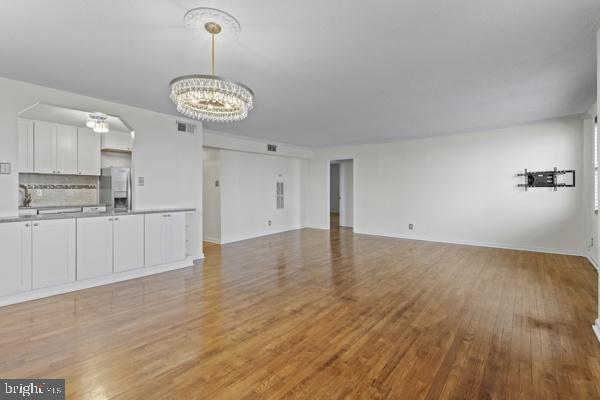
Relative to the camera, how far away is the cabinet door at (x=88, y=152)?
4.36 meters

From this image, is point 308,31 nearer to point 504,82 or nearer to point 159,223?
point 504,82

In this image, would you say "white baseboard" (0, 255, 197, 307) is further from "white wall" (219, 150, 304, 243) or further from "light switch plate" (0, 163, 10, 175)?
"white wall" (219, 150, 304, 243)

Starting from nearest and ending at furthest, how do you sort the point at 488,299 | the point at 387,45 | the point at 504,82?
the point at 387,45, the point at 488,299, the point at 504,82

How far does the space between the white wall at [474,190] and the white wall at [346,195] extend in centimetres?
117

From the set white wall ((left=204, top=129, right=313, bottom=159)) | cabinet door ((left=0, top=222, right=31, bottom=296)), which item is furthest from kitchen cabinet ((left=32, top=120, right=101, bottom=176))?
white wall ((left=204, top=129, right=313, bottom=159))

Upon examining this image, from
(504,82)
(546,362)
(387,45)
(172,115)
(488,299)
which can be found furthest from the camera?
(172,115)

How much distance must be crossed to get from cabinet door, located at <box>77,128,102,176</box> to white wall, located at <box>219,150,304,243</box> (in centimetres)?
281

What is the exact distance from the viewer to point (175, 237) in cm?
475

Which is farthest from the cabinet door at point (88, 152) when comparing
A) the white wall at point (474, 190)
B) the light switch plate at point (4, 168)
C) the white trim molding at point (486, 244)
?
the white trim molding at point (486, 244)

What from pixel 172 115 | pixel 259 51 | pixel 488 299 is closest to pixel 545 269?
pixel 488 299

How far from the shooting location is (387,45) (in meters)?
2.65

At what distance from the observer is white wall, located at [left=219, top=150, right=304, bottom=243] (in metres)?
7.24

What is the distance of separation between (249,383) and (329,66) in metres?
3.03

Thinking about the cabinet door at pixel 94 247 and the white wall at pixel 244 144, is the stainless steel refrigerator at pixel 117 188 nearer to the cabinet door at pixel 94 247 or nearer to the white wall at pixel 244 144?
the cabinet door at pixel 94 247
